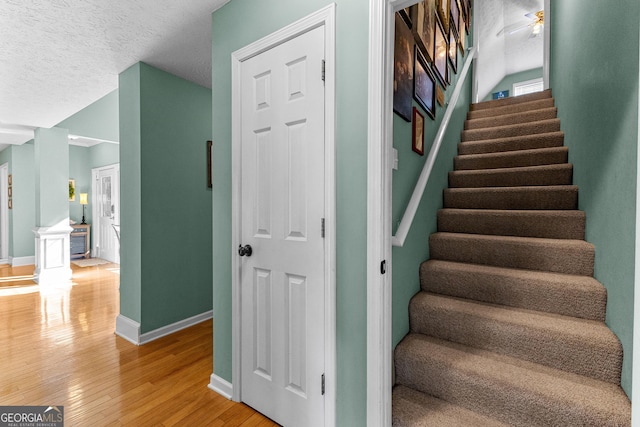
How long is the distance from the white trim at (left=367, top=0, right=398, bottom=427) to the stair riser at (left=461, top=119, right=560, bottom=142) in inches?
94.1

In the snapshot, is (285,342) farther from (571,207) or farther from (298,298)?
(571,207)

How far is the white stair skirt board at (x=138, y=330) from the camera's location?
2.59 meters

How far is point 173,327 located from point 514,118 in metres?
4.18

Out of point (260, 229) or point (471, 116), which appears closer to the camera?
point (260, 229)

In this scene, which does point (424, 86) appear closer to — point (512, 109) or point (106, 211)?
point (512, 109)

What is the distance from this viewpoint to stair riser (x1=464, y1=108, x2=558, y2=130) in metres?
3.10

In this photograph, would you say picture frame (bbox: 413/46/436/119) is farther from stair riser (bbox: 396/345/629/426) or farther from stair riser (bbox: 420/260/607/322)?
stair riser (bbox: 396/345/629/426)

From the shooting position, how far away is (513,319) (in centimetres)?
152

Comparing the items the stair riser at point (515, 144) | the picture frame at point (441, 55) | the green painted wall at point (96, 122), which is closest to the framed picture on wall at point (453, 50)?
the picture frame at point (441, 55)

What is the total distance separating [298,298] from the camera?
152 centimetres

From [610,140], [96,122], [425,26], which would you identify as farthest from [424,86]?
[96,122]

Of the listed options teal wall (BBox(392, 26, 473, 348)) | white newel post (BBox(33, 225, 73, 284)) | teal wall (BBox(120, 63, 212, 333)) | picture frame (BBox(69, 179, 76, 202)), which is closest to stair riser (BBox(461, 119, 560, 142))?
teal wall (BBox(392, 26, 473, 348))

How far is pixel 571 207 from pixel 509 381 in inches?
58.5

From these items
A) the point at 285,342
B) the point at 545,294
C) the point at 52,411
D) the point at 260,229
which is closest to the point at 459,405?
the point at 545,294
